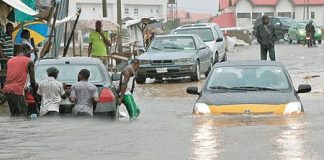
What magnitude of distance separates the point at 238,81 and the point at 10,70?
12.9 ft

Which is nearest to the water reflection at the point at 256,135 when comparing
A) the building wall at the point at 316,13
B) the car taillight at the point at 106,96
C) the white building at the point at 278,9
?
the car taillight at the point at 106,96

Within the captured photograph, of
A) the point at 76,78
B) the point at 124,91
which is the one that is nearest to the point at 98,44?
the point at 124,91

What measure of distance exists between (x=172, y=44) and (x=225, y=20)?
60.0m

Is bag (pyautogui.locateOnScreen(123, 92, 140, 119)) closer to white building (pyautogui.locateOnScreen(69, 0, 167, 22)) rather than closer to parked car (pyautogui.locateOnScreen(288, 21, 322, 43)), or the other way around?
parked car (pyautogui.locateOnScreen(288, 21, 322, 43))

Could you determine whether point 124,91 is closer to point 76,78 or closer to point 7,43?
point 76,78

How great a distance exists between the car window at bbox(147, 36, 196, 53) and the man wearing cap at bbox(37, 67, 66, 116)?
12390 millimetres

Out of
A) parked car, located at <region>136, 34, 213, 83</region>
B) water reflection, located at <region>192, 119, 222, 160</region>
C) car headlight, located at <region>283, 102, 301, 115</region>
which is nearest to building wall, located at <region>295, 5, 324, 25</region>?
parked car, located at <region>136, 34, 213, 83</region>

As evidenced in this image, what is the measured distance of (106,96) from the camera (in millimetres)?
13312

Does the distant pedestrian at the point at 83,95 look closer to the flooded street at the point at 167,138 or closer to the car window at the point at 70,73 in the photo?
the flooded street at the point at 167,138

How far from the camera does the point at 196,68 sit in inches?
967

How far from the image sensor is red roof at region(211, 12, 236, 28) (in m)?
83.1

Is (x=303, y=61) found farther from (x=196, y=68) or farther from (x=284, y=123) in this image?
(x=284, y=123)

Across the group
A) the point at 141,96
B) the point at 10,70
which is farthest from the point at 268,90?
the point at 141,96

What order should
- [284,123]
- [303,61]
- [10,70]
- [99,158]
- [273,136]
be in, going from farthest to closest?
[303,61] → [10,70] → [284,123] → [273,136] → [99,158]
